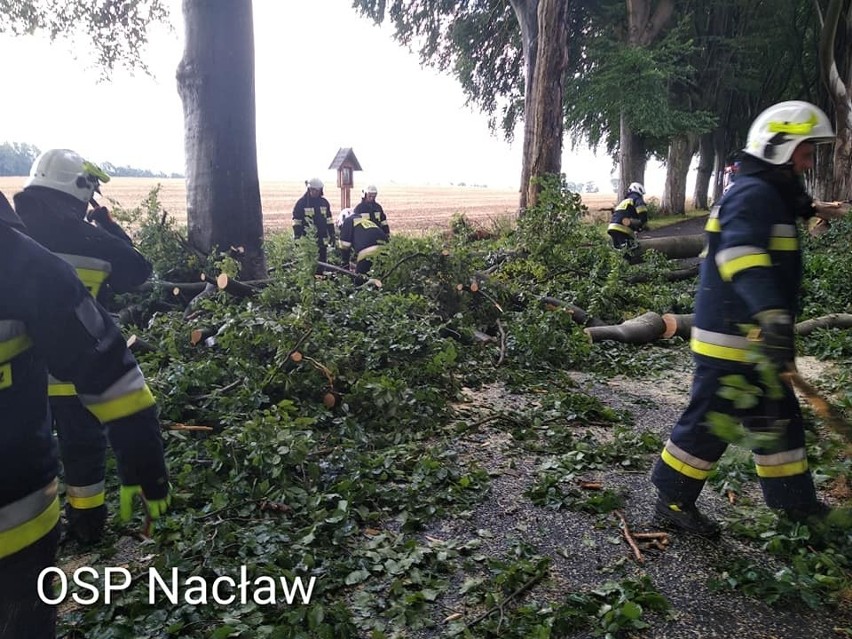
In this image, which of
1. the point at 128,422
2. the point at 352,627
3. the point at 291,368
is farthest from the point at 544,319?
the point at 128,422

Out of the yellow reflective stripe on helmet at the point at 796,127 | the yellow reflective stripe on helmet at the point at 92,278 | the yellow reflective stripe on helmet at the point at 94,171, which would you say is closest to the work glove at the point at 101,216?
the yellow reflective stripe on helmet at the point at 94,171

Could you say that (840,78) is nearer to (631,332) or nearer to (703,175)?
(703,175)

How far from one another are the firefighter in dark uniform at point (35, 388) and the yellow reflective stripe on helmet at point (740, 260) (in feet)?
7.81

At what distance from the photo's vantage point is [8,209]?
1.52m

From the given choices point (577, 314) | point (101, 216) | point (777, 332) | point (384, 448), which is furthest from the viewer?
point (577, 314)

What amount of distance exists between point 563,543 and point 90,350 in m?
2.38

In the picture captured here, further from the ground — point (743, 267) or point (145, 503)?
point (743, 267)

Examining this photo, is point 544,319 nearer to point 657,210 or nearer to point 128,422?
point 128,422

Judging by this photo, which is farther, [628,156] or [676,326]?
[628,156]

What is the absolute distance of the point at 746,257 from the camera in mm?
2574

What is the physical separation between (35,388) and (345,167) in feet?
48.6

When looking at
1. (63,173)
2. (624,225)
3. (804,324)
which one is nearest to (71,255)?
(63,173)

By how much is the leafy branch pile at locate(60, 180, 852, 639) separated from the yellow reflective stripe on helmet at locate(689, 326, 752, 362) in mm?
664

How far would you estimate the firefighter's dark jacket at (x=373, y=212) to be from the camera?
944 centimetres
